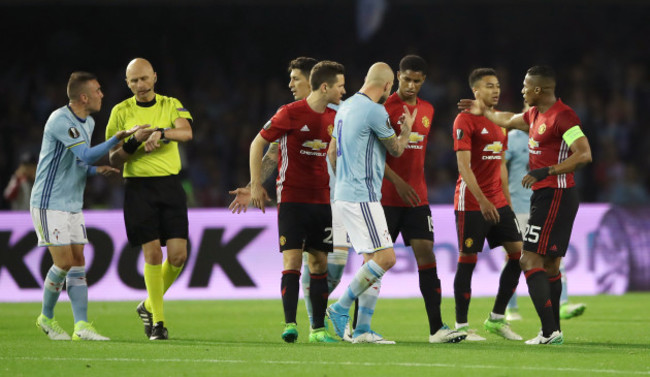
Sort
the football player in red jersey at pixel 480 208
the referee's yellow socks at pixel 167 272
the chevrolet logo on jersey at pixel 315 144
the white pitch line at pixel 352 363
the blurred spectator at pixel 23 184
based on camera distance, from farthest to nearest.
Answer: the blurred spectator at pixel 23 184 < the referee's yellow socks at pixel 167 272 < the football player in red jersey at pixel 480 208 < the chevrolet logo on jersey at pixel 315 144 < the white pitch line at pixel 352 363

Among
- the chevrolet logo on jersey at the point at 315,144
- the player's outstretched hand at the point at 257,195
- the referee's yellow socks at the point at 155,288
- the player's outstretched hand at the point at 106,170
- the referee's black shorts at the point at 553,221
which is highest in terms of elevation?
the chevrolet logo on jersey at the point at 315,144

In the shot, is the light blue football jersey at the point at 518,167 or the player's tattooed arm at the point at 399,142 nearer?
the player's tattooed arm at the point at 399,142

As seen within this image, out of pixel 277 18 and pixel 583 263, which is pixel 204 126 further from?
pixel 583 263

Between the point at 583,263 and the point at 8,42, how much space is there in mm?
12505

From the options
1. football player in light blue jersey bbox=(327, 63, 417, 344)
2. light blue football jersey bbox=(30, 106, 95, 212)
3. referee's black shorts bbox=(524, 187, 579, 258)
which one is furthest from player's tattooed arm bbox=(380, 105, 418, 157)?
light blue football jersey bbox=(30, 106, 95, 212)

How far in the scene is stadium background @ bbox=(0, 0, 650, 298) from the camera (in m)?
19.8

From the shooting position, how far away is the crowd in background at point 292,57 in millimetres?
19797

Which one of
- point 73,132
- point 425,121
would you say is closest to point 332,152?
point 425,121

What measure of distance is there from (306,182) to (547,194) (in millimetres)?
1965

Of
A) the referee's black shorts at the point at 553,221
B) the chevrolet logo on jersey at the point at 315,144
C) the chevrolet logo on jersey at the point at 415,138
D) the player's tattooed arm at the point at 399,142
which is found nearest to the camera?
the player's tattooed arm at the point at 399,142

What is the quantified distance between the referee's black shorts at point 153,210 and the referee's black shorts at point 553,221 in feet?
9.90

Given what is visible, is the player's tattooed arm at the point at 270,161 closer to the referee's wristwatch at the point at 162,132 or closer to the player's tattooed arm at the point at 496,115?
the referee's wristwatch at the point at 162,132

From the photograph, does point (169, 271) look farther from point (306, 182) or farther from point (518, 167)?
point (518, 167)

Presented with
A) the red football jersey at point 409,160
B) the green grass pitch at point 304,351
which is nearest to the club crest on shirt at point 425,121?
the red football jersey at point 409,160
